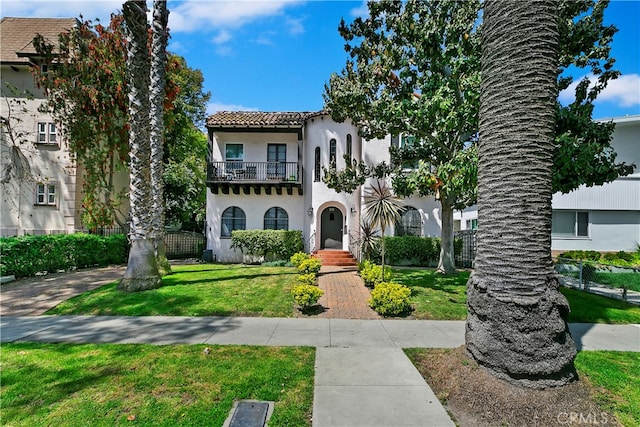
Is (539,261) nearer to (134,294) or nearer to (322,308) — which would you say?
(322,308)

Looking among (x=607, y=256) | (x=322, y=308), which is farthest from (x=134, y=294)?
(x=607, y=256)

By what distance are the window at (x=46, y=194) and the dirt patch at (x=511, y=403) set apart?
72.2 feet

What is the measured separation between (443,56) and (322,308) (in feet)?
27.8

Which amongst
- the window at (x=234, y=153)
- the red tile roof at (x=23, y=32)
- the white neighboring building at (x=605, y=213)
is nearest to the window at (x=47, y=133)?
the red tile roof at (x=23, y=32)

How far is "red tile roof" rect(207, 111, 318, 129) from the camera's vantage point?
60.4ft

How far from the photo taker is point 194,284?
422 inches

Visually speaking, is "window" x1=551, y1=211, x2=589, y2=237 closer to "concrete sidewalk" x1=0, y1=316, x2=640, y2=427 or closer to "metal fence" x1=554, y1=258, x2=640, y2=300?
"metal fence" x1=554, y1=258, x2=640, y2=300

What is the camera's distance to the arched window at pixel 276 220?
744 inches

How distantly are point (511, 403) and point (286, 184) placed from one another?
51.5 ft

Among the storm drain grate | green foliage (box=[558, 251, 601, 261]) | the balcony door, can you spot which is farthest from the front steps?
the storm drain grate

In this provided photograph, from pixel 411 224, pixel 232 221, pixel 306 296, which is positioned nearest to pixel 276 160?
pixel 232 221

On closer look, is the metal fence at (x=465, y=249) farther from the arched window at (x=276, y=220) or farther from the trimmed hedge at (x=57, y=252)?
the trimmed hedge at (x=57, y=252)

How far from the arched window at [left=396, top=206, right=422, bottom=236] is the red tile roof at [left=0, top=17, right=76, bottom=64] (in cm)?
2266

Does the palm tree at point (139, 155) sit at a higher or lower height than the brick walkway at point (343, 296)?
higher
